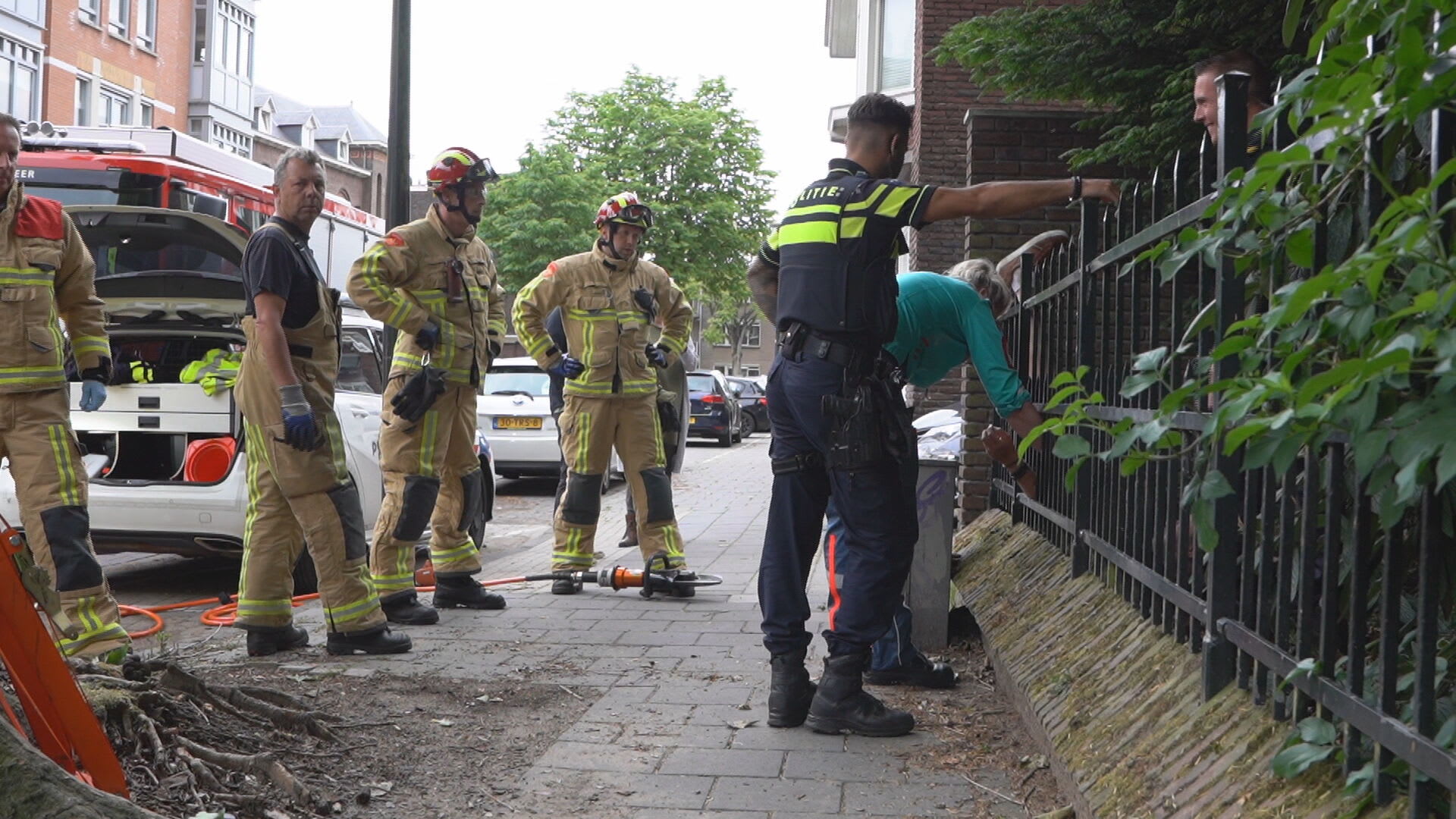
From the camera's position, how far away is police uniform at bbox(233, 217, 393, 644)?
5914 millimetres

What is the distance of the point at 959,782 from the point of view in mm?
4160

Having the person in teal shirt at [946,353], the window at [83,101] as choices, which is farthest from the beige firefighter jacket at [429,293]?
the window at [83,101]

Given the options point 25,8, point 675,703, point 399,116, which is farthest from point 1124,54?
point 25,8

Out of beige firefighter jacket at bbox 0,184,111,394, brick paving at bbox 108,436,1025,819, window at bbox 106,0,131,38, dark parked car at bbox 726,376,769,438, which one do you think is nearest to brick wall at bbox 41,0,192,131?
window at bbox 106,0,131,38

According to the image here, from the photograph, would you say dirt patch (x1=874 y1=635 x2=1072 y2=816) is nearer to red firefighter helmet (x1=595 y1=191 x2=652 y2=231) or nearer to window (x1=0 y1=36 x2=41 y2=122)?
red firefighter helmet (x1=595 y1=191 x2=652 y2=231)

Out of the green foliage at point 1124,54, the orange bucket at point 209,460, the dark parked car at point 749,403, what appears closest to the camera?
the green foliage at point 1124,54

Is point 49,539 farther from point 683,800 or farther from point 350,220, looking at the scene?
point 350,220

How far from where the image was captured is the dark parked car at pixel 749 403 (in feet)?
131

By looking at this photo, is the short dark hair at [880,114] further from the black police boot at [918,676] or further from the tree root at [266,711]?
the tree root at [266,711]

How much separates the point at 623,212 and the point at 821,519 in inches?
148

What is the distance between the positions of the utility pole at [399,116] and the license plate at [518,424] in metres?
5.54

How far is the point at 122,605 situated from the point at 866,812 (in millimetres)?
5462

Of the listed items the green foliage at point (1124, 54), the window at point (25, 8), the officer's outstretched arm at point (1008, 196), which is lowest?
the officer's outstretched arm at point (1008, 196)

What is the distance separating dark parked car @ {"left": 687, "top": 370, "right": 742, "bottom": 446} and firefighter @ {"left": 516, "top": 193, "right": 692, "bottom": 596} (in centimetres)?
2230
